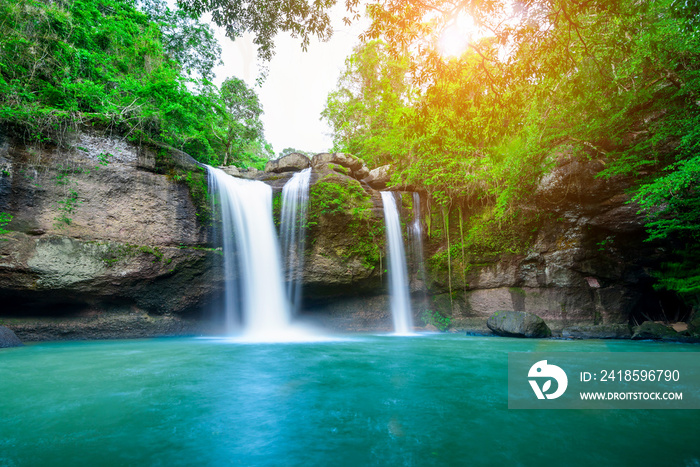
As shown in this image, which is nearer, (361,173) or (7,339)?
(7,339)

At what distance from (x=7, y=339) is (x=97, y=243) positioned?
2.82 meters

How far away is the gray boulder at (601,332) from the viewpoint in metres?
9.28

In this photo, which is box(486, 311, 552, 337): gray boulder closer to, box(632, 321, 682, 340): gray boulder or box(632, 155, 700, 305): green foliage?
box(632, 321, 682, 340): gray boulder

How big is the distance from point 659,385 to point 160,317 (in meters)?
11.7

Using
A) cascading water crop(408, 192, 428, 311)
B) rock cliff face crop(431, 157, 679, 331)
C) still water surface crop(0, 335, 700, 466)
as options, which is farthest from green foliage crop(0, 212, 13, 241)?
rock cliff face crop(431, 157, 679, 331)

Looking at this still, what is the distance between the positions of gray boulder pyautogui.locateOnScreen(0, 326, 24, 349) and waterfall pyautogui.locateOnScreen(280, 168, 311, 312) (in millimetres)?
7119

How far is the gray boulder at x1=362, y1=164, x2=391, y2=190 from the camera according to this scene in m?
15.5

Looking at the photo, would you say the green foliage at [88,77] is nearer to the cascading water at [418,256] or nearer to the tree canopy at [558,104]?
the tree canopy at [558,104]

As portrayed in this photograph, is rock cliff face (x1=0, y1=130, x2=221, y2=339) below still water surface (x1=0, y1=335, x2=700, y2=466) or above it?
above

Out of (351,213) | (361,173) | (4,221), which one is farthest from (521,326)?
(4,221)

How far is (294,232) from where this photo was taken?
38.7 ft

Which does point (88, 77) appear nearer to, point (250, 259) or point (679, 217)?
point (250, 259)

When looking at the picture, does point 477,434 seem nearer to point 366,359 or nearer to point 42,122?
point 366,359

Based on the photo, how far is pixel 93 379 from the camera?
4.13 m
